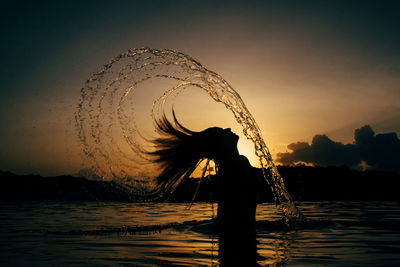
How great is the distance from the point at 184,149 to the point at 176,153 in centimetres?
20

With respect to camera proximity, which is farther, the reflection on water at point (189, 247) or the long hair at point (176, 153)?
the long hair at point (176, 153)

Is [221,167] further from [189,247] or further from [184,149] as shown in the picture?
[189,247]

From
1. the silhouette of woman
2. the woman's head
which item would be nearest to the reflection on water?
the silhouette of woman

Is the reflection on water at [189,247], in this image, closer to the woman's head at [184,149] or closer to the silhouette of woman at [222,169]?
the silhouette of woman at [222,169]

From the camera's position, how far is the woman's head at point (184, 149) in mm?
7980

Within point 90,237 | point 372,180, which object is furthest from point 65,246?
point 372,180

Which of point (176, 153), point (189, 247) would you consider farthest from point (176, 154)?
point (189, 247)

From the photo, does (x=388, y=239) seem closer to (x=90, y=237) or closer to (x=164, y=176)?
(x=164, y=176)

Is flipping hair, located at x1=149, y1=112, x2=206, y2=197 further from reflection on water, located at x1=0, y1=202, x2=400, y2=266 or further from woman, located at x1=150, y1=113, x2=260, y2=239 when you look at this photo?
reflection on water, located at x1=0, y1=202, x2=400, y2=266

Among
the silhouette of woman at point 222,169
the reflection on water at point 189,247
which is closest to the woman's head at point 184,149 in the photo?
the silhouette of woman at point 222,169

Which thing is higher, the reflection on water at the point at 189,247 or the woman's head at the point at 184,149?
the woman's head at the point at 184,149

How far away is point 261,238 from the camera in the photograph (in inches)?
324

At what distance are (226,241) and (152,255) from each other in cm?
176

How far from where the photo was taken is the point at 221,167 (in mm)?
8164
